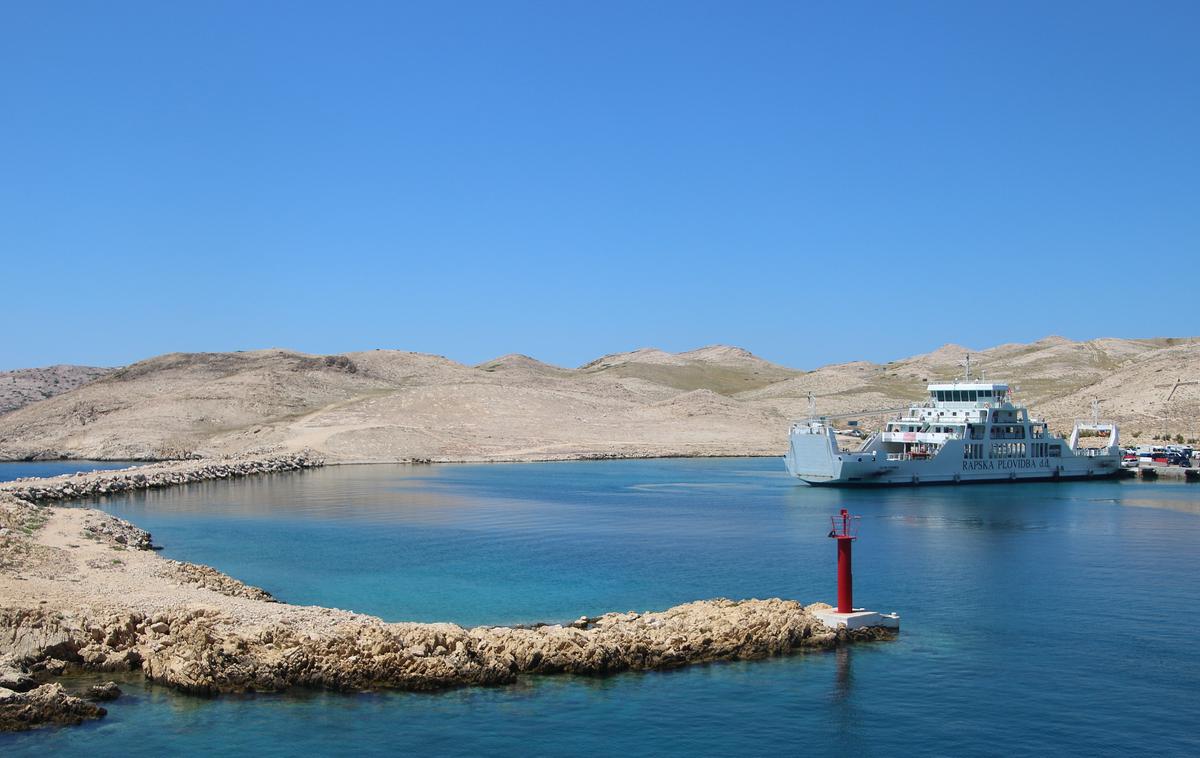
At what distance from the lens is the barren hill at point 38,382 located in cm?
15024

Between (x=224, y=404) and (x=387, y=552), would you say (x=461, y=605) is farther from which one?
(x=224, y=404)

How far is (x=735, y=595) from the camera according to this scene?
27453 millimetres

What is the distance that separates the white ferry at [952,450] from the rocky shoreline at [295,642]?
39.2 m

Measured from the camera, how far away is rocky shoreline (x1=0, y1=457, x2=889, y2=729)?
1897cm

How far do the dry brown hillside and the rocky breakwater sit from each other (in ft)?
22.5

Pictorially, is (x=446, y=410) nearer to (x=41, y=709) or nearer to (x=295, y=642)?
(x=295, y=642)

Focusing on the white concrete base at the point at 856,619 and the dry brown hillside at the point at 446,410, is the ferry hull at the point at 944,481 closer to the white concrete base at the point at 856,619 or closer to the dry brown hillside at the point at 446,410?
the dry brown hillside at the point at 446,410

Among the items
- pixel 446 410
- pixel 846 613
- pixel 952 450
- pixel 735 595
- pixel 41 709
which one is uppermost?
pixel 446 410

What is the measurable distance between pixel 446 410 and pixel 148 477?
4230cm

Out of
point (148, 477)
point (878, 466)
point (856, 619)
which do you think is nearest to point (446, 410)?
point (148, 477)

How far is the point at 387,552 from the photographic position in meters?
35.3

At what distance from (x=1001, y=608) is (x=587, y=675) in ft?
36.8

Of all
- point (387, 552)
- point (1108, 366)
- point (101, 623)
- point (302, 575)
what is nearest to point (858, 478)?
point (387, 552)

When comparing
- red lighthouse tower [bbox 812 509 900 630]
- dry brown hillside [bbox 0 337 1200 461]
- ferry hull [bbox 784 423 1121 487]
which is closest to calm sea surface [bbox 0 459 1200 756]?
red lighthouse tower [bbox 812 509 900 630]
